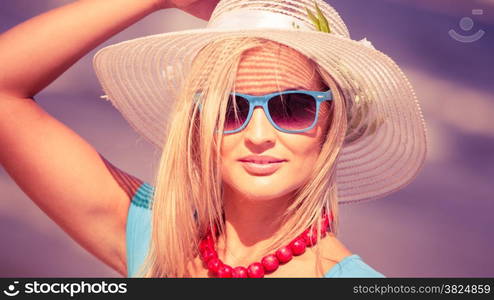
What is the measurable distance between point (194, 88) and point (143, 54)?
330 mm

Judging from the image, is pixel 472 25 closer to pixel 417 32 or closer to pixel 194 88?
pixel 417 32

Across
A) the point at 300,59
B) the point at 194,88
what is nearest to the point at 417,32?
the point at 300,59

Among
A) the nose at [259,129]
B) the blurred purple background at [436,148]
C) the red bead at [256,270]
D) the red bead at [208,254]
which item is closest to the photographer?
the nose at [259,129]

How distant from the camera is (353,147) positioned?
202 cm

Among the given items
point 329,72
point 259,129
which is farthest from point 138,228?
point 329,72

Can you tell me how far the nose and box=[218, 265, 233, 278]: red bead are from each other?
0.38 m

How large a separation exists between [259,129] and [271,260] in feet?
1.21

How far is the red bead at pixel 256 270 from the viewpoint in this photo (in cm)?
172

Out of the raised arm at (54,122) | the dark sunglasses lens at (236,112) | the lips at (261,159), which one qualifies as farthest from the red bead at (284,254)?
the raised arm at (54,122)

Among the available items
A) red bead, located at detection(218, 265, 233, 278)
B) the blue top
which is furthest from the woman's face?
the blue top

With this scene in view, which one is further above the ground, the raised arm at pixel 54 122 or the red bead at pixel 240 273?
the raised arm at pixel 54 122

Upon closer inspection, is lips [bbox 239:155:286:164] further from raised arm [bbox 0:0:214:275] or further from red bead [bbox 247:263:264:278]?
raised arm [bbox 0:0:214:275]

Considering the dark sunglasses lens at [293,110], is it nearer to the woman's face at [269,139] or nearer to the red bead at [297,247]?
the woman's face at [269,139]

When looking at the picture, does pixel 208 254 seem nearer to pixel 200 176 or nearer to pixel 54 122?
pixel 200 176
